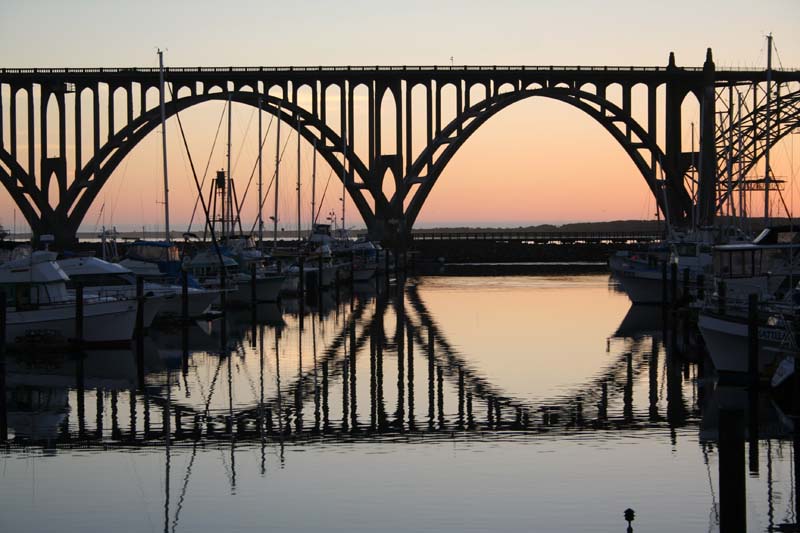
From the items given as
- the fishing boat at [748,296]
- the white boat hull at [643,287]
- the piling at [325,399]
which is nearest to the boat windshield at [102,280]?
the piling at [325,399]

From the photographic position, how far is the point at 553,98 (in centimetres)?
10919

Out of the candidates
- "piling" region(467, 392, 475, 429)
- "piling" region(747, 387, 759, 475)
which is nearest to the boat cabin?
"piling" region(467, 392, 475, 429)

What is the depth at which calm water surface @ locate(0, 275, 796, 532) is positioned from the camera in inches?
948

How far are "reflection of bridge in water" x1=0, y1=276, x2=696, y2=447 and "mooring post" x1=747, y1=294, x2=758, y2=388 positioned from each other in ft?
6.05

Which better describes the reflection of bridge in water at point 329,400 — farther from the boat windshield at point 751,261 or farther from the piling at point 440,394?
the boat windshield at point 751,261

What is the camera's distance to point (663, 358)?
4600cm

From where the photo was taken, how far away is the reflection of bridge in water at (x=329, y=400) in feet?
104

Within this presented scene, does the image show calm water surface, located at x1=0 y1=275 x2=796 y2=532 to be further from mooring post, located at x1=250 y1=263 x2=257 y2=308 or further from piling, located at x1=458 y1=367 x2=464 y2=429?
mooring post, located at x1=250 y1=263 x2=257 y2=308

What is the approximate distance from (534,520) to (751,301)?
1245 centimetres

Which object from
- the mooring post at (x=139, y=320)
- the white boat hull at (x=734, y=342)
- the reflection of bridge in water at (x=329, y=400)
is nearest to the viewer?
the reflection of bridge in water at (x=329, y=400)

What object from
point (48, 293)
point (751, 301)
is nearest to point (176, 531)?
point (751, 301)

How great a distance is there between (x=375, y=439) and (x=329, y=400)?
19.6 feet

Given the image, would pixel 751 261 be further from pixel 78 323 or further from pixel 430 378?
pixel 78 323

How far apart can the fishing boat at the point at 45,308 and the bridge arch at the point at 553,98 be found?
5964 cm
